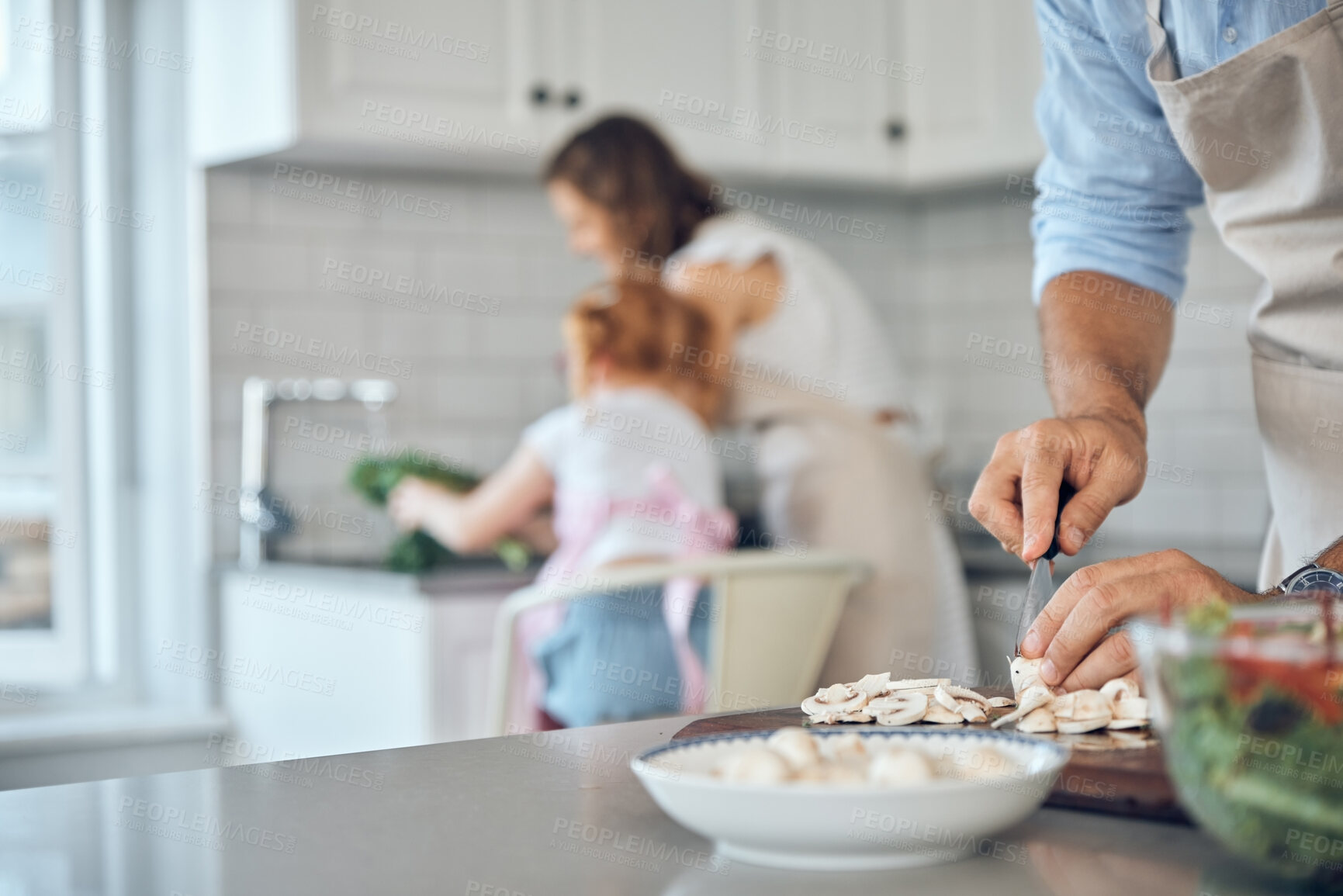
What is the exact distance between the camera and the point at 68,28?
8.66 feet

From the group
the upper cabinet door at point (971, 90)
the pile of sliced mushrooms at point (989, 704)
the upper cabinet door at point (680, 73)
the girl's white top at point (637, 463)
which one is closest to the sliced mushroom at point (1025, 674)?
the pile of sliced mushrooms at point (989, 704)

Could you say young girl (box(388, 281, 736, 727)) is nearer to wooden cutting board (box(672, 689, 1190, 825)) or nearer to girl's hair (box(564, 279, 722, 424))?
girl's hair (box(564, 279, 722, 424))

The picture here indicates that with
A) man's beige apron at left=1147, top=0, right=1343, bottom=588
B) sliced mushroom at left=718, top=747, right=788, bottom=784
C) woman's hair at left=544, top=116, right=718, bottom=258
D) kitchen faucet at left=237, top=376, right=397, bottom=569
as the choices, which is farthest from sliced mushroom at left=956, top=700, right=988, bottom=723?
kitchen faucet at left=237, top=376, right=397, bottom=569

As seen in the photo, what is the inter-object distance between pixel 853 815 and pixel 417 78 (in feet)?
7.21

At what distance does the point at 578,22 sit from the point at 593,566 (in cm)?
112

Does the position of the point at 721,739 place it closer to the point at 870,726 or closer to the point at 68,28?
the point at 870,726

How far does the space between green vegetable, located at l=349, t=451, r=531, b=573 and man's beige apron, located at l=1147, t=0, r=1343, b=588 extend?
1.30 m

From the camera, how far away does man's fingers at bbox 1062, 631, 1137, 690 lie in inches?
29.5

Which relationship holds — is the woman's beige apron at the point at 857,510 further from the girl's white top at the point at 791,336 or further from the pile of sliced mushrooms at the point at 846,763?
the pile of sliced mushrooms at the point at 846,763

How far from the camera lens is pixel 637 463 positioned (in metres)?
2.00

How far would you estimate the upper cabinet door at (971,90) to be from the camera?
282cm

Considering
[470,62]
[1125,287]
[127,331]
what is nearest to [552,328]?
[470,62]

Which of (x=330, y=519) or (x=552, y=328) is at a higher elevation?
(x=552, y=328)

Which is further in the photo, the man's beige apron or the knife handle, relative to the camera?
the man's beige apron
